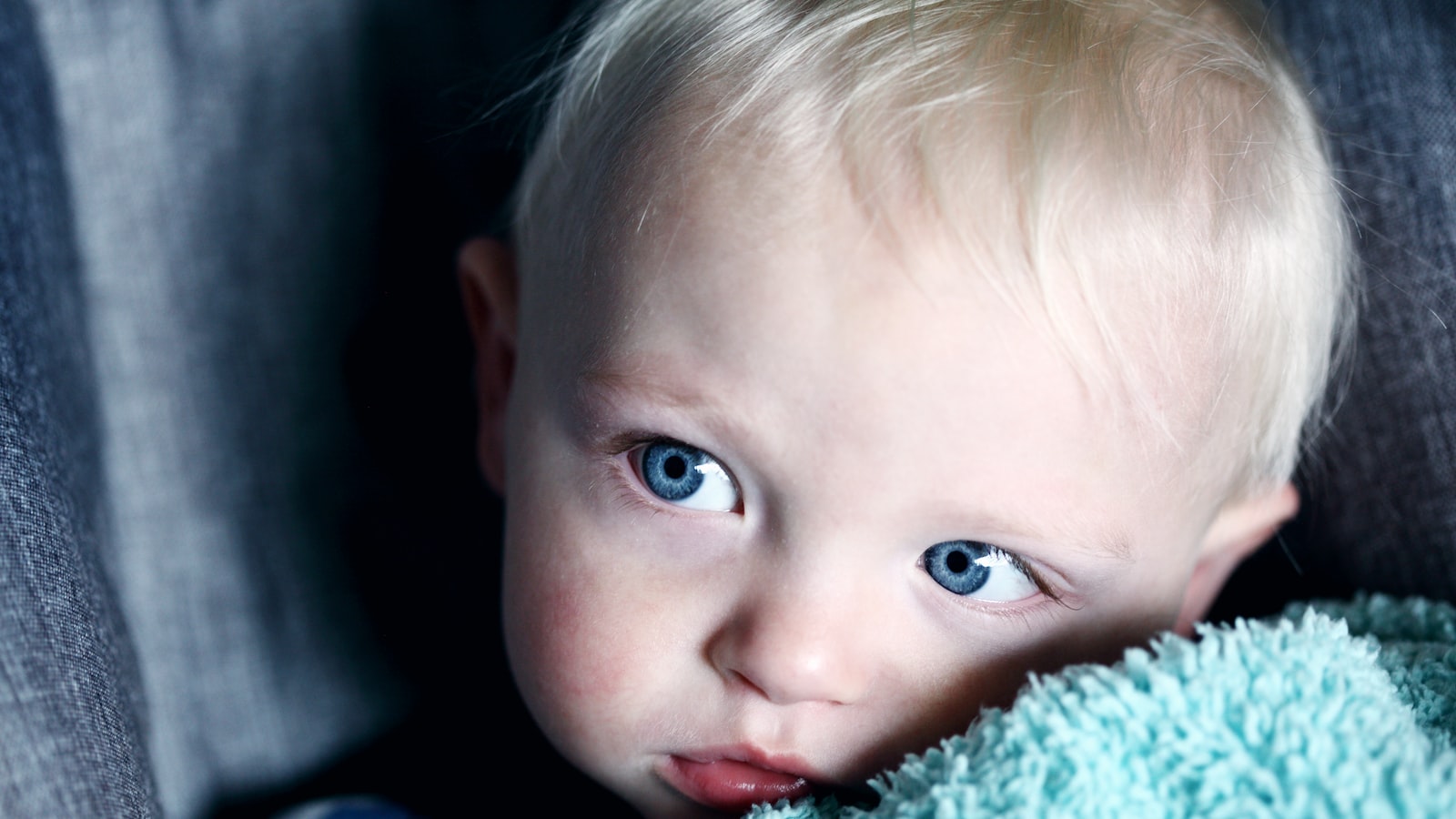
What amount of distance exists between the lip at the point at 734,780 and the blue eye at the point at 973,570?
0.16 metres

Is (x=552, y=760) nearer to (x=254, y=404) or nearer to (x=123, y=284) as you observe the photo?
(x=254, y=404)

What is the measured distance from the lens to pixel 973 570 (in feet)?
2.72

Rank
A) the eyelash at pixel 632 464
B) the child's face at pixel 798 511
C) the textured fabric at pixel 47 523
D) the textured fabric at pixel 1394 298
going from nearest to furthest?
the textured fabric at pixel 47 523 < the child's face at pixel 798 511 < the eyelash at pixel 632 464 < the textured fabric at pixel 1394 298

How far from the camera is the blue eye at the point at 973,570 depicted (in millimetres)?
821

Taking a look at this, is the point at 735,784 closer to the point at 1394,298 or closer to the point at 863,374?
the point at 863,374

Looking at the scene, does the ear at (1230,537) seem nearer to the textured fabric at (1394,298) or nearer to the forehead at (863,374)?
the textured fabric at (1394,298)

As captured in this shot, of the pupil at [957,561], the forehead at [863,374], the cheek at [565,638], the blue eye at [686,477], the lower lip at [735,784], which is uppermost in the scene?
the forehead at [863,374]

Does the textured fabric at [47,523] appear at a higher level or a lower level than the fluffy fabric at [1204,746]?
higher

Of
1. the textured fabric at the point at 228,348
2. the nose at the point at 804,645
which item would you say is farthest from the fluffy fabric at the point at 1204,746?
the textured fabric at the point at 228,348

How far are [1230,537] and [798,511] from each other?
0.43m

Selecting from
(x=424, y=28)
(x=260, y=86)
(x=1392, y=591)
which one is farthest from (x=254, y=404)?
(x=1392, y=591)

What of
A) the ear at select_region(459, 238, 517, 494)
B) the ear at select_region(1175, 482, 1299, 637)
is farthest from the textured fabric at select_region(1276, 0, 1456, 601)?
the ear at select_region(459, 238, 517, 494)

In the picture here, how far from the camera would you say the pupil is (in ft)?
2.71

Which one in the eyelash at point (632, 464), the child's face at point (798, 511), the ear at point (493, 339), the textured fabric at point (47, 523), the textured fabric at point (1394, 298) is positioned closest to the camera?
the textured fabric at point (47, 523)
